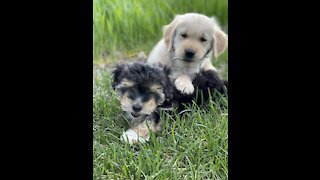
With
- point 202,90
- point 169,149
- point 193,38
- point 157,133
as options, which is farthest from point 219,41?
point 169,149

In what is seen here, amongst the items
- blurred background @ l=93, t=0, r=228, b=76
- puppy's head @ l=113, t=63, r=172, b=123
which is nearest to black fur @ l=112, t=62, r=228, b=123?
puppy's head @ l=113, t=63, r=172, b=123

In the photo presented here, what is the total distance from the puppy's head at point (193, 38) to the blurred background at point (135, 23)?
24 centimetres

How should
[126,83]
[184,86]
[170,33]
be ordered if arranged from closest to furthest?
1. [126,83]
2. [184,86]
3. [170,33]

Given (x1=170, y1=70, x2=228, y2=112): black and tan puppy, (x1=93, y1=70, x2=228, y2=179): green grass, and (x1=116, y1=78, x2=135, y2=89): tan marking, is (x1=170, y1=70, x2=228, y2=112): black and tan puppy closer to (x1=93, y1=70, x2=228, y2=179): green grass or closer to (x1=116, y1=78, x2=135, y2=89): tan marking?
(x1=93, y1=70, x2=228, y2=179): green grass

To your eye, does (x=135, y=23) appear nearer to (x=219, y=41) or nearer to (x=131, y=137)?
(x=219, y=41)

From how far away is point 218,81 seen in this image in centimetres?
348

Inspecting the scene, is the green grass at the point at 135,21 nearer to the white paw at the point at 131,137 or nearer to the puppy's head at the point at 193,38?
the puppy's head at the point at 193,38

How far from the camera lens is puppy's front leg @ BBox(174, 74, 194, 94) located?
130 inches

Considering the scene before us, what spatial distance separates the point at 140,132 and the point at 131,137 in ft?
0.21

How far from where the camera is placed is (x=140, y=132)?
3018 millimetres

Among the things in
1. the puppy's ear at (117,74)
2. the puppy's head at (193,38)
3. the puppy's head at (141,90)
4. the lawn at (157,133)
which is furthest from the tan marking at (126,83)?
the puppy's head at (193,38)

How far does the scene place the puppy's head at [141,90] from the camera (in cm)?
296

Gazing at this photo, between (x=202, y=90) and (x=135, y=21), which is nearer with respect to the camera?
(x=202, y=90)
